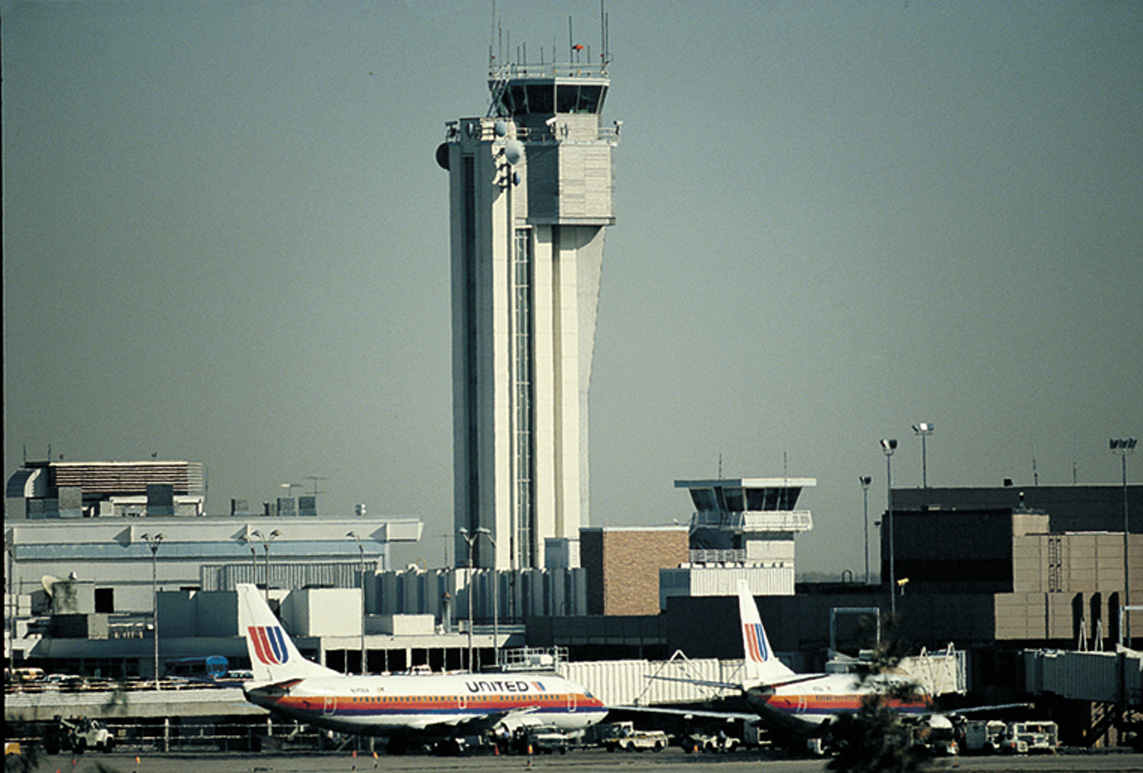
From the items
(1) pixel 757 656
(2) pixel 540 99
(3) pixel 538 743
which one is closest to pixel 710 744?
(1) pixel 757 656

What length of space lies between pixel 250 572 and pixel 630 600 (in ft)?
132

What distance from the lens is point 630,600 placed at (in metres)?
145

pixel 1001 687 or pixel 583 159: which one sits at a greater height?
pixel 583 159

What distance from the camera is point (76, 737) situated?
8294 centimetres

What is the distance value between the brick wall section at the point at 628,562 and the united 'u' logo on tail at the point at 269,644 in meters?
63.9

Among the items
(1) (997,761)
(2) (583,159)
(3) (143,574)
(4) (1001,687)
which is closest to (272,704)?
(1) (997,761)

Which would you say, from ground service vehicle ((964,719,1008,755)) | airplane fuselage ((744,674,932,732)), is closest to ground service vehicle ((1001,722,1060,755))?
ground service vehicle ((964,719,1008,755))

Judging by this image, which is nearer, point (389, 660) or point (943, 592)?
point (943, 592)

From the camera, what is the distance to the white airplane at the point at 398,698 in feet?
263

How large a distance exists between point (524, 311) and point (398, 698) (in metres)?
70.6

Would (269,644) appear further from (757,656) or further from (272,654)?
(757,656)

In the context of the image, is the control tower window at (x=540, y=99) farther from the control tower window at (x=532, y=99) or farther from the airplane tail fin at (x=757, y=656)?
the airplane tail fin at (x=757, y=656)

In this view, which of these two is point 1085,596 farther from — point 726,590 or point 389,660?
point 389,660

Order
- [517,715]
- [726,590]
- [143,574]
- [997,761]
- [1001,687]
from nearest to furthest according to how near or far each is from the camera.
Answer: [997,761], [517,715], [1001,687], [726,590], [143,574]
